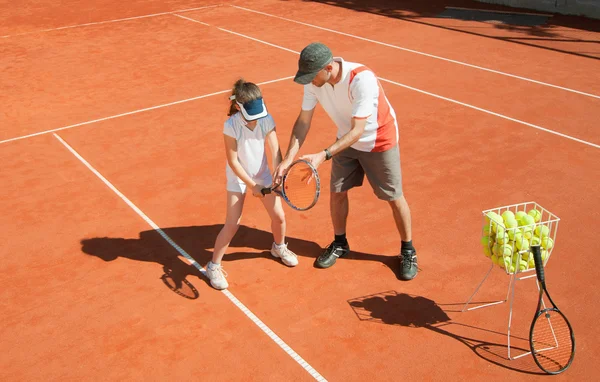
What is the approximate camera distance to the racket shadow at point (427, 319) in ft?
15.5

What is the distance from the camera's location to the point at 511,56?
1252 cm

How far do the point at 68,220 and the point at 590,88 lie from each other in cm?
822

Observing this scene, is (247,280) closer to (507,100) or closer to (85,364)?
(85,364)

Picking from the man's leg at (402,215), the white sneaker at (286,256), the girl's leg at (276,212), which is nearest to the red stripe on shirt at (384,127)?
the man's leg at (402,215)

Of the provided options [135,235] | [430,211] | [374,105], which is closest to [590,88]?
[430,211]

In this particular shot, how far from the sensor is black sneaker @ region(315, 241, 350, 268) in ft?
19.5

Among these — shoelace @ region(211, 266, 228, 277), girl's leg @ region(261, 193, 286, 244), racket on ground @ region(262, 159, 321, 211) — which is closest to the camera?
racket on ground @ region(262, 159, 321, 211)

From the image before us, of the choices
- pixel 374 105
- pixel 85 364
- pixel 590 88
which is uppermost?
pixel 374 105

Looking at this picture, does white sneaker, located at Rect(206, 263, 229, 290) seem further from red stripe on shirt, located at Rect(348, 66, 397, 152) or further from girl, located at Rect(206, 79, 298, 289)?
red stripe on shirt, located at Rect(348, 66, 397, 152)

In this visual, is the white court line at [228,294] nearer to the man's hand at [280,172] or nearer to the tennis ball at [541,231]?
the man's hand at [280,172]

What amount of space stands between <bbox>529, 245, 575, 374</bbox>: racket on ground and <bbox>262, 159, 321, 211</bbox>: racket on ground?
165 cm

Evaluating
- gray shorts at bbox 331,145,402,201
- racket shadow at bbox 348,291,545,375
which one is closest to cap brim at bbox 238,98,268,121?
gray shorts at bbox 331,145,402,201

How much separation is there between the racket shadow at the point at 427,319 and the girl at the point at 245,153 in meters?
1.08

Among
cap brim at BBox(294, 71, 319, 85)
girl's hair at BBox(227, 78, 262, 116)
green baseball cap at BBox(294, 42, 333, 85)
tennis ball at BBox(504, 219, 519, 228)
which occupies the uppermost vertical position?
green baseball cap at BBox(294, 42, 333, 85)
